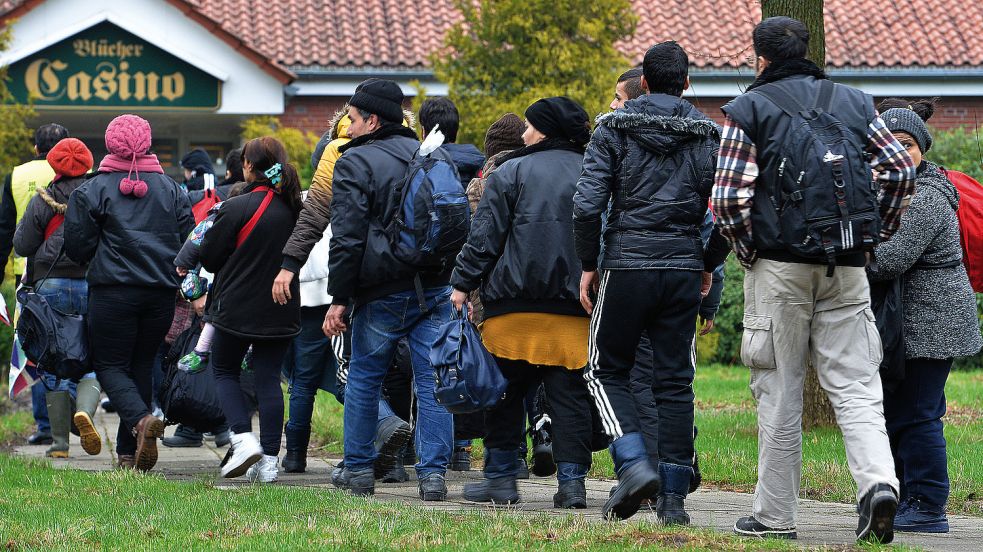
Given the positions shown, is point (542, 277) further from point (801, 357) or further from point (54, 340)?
point (54, 340)

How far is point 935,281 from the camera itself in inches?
234

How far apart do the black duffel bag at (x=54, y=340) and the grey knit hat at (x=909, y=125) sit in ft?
15.7

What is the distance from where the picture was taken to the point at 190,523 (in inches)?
220

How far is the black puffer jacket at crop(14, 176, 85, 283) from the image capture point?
8641 millimetres

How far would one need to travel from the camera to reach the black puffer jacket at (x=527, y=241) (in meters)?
6.10

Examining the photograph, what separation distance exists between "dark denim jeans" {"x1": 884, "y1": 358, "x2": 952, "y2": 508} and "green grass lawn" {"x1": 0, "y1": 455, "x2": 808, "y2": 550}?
3.99 ft

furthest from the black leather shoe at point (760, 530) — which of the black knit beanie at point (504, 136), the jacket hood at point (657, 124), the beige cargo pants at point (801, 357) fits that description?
the black knit beanie at point (504, 136)

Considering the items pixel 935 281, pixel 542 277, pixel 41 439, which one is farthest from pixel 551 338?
pixel 41 439

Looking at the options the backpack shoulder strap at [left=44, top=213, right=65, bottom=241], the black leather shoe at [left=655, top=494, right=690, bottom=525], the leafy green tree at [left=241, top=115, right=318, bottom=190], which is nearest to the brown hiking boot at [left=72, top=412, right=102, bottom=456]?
the backpack shoulder strap at [left=44, top=213, right=65, bottom=241]

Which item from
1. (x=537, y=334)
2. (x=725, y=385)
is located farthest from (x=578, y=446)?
(x=725, y=385)

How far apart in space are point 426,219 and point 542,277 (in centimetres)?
76

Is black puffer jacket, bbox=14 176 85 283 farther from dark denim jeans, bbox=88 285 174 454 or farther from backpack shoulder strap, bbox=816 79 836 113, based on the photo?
backpack shoulder strap, bbox=816 79 836 113

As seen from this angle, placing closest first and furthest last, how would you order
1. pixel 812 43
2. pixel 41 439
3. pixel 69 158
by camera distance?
pixel 69 158
pixel 812 43
pixel 41 439

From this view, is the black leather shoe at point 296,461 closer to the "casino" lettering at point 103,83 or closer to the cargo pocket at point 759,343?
the cargo pocket at point 759,343
